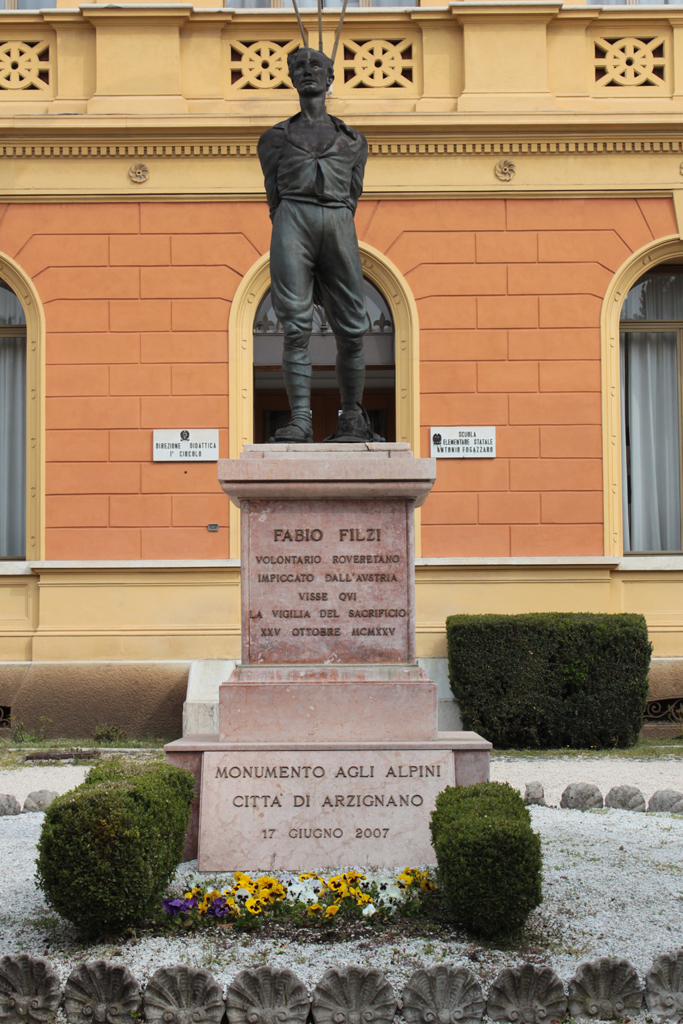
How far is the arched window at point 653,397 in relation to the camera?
521 inches

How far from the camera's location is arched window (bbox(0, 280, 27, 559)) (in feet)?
42.6

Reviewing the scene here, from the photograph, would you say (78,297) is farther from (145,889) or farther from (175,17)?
(145,889)

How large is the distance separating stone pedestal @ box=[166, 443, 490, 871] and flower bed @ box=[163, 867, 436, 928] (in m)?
0.35

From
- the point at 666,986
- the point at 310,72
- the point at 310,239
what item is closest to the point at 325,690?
the point at 666,986

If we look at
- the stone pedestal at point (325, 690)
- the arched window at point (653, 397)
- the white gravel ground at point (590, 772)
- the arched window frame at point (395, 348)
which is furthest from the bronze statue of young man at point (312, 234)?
the arched window at point (653, 397)

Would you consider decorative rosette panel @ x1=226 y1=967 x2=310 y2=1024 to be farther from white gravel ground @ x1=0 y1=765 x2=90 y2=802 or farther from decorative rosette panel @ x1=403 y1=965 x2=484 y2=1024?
white gravel ground @ x1=0 y1=765 x2=90 y2=802

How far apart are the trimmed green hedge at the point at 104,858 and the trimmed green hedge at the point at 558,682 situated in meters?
6.38

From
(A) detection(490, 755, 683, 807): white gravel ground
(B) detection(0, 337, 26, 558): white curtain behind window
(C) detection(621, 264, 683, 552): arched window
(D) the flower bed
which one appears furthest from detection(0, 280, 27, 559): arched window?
(D) the flower bed

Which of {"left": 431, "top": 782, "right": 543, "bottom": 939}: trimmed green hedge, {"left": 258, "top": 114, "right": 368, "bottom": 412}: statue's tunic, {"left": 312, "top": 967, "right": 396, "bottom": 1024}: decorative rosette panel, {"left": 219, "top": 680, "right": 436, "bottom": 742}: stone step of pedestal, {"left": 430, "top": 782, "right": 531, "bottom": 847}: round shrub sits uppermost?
{"left": 258, "top": 114, "right": 368, "bottom": 412}: statue's tunic

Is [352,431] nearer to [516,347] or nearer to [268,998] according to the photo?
[268,998]

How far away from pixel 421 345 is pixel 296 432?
6.36 meters

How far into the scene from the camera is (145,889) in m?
4.61

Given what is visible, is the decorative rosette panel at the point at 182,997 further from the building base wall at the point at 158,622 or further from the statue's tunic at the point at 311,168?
the building base wall at the point at 158,622

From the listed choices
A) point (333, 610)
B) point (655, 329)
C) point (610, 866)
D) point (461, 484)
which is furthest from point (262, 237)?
point (610, 866)
